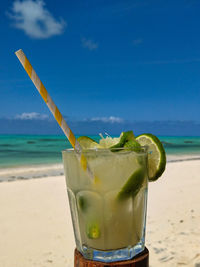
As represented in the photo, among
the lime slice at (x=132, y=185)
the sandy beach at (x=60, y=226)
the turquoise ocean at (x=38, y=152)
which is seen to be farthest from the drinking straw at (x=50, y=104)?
the turquoise ocean at (x=38, y=152)

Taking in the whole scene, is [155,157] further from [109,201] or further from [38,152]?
[38,152]

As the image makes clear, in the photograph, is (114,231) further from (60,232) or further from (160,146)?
(60,232)

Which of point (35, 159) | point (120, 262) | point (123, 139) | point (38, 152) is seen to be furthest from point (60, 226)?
point (38, 152)

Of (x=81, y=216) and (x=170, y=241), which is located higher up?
(x=81, y=216)

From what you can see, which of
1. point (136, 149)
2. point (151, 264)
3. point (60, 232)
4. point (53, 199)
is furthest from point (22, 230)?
point (136, 149)

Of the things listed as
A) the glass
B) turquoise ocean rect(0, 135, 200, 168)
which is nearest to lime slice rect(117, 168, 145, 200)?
the glass

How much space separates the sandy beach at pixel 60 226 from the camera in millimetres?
3150

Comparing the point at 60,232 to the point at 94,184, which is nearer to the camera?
the point at 94,184

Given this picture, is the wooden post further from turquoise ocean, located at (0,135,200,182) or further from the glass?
turquoise ocean, located at (0,135,200,182)

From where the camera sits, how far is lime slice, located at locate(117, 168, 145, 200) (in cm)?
139

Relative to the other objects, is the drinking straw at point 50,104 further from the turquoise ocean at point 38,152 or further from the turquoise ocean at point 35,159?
the turquoise ocean at point 38,152

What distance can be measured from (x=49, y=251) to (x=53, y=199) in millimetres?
1691

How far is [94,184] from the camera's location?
4.56 ft

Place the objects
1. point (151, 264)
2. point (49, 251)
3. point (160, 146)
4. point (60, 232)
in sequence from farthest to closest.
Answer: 1. point (60, 232)
2. point (49, 251)
3. point (151, 264)
4. point (160, 146)
